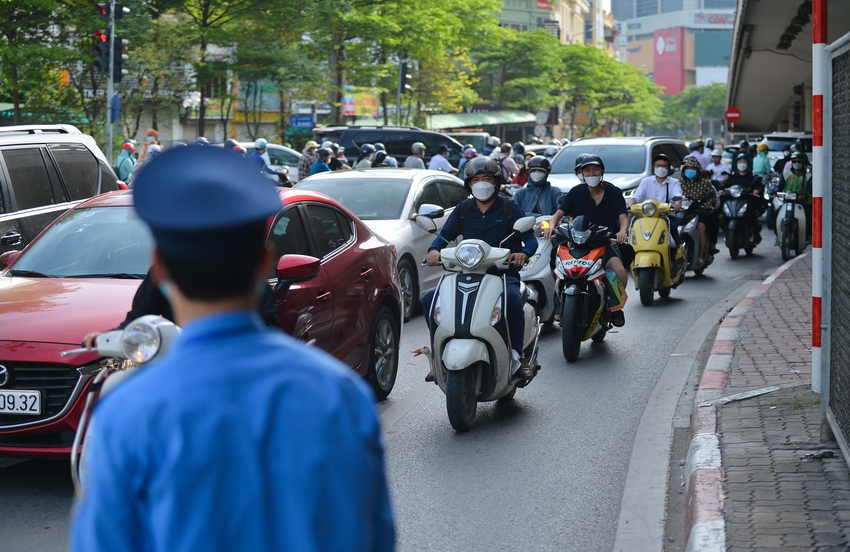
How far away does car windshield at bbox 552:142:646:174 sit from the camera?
1816 centimetres

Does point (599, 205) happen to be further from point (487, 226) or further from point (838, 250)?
point (838, 250)

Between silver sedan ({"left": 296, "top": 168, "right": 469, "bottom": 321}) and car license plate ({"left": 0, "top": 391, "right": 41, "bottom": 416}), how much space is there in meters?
6.21

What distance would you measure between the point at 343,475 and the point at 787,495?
3.96m

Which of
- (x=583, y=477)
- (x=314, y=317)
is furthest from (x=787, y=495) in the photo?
(x=314, y=317)

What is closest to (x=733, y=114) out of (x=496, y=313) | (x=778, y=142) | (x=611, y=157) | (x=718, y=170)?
(x=778, y=142)

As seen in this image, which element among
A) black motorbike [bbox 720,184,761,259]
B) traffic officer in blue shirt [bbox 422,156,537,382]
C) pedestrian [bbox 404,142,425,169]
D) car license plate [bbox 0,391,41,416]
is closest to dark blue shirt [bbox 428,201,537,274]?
traffic officer in blue shirt [bbox 422,156,537,382]

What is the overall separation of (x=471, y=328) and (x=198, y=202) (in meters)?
5.28

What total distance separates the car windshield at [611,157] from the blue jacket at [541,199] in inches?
239

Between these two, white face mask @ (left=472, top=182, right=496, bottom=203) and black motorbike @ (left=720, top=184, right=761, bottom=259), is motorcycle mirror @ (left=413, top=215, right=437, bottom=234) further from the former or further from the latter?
black motorbike @ (left=720, top=184, right=761, bottom=259)

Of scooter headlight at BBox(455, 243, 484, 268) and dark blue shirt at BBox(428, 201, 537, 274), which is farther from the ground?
dark blue shirt at BBox(428, 201, 537, 274)

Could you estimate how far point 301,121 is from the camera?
46.2 m

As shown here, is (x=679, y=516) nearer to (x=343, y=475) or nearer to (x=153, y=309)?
(x=153, y=309)

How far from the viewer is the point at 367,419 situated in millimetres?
1717

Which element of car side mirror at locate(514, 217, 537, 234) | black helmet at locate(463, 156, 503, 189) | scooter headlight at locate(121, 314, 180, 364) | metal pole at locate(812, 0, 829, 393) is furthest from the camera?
black helmet at locate(463, 156, 503, 189)
